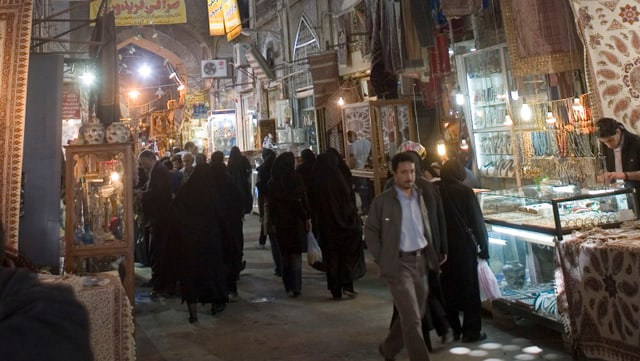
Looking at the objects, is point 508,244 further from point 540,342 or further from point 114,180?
point 114,180

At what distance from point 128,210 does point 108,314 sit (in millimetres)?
1977

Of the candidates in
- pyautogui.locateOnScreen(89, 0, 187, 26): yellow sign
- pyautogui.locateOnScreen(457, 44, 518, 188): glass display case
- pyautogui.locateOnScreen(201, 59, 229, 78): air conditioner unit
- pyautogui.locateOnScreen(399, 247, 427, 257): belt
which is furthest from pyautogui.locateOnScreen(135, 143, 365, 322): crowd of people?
pyautogui.locateOnScreen(201, 59, 229, 78): air conditioner unit

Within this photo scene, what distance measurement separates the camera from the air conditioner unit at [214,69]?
726 inches

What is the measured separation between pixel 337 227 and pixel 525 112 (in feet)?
11.6

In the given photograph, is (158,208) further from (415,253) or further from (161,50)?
(161,50)

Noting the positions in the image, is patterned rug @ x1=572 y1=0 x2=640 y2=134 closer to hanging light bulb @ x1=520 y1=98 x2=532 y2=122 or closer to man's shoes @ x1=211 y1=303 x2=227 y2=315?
hanging light bulb @ x1=520 y1=98 x2=532 y2=122

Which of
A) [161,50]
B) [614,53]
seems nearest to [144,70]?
[161,50]

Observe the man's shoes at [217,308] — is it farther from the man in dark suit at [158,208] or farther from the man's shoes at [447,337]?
the man's shoes at [447,337]

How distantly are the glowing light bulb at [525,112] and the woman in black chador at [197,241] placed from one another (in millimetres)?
4703

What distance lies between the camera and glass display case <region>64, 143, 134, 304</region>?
4.80m

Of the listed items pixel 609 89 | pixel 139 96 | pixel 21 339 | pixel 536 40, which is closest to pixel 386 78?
pixel 536 40

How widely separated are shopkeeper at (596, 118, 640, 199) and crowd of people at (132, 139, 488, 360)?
1.27 m

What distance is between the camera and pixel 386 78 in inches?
315

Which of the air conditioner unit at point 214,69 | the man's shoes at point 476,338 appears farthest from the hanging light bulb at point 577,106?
the air conditioner unit at point 214,69
